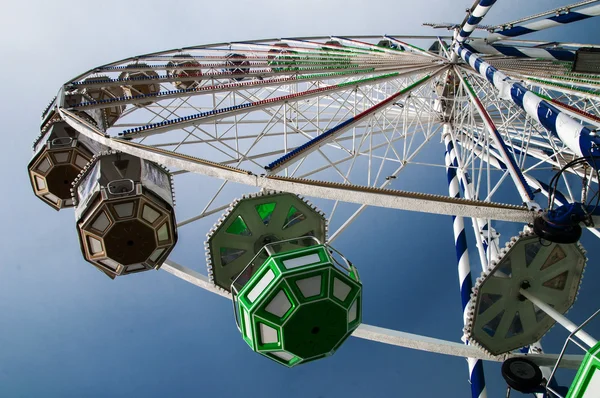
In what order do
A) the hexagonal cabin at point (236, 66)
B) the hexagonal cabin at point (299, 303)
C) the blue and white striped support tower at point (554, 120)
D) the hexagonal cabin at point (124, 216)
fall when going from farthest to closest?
the hexagonal cabin at point (236, 66) → the hexagonal cabin at point (124, 216) → the hexagonal cabin at point (299, 303) → the blue and white striped support tower at point (554, 120)

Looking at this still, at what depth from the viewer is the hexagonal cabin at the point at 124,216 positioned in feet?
34.6

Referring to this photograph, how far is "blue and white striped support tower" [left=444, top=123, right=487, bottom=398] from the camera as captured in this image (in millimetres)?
13273

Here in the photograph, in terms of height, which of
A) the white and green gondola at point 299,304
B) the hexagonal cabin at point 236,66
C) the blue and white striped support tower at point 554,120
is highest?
the hexagonal cabin at point 236,66

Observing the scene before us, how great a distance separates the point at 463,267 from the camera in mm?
16234

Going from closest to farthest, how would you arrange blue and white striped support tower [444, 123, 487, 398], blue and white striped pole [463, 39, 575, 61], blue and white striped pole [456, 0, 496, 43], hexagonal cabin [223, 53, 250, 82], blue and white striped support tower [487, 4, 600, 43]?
blue and white striped support tower [487, 4, 600, 43]
blue and white striped pole [456, 0, 496, 43]
blue and white striped support tower [444, 123, 487, 398]
blue and white striped pole [463, 39, 575, 61]
hexagonal cabin [223, 53, 250, 82]

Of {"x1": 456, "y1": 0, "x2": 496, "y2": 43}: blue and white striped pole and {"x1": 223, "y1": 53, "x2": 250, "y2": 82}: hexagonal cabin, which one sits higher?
{"x1": 456, "y1": 0, "x2": 496, "y2": 43}: blue and white striped pole

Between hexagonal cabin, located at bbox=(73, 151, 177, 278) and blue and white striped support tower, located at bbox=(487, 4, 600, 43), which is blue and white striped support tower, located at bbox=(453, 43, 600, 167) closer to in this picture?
blue and white striped support tower, located at bbox=(487, 4, 600, 43)

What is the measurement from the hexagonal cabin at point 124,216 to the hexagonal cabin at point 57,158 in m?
4.79

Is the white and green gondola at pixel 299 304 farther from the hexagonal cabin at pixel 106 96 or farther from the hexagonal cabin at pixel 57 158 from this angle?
the hexagonal cabin at pixel 106 96

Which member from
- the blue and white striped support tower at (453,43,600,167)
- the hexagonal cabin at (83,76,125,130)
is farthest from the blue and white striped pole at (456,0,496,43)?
the hexagonal cabin at (83,76,125,130)

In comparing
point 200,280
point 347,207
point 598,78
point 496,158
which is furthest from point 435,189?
point 200,280

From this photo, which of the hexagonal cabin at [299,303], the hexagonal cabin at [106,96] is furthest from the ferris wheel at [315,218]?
the hexagonal cabin at [106,96]

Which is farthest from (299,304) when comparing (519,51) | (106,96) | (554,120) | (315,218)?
(106,96)

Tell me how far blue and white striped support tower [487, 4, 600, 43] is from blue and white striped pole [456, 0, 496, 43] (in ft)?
3.68
